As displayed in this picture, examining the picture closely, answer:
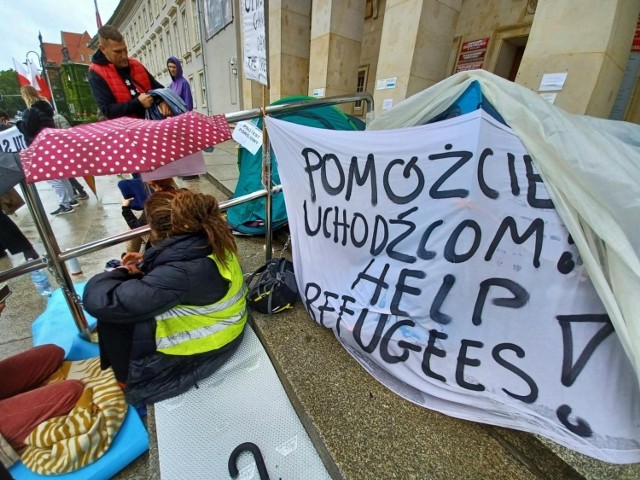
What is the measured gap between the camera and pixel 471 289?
3.92ft

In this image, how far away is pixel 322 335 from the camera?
70.1 inches

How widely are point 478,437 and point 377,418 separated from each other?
0.43 m

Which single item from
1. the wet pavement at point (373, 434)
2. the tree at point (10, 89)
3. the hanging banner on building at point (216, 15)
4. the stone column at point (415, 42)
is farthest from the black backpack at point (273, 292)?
the tree at point (10, 89)

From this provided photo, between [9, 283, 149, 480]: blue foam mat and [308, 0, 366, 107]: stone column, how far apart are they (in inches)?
246

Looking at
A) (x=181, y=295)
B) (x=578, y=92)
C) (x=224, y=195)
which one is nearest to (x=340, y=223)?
(x=181, y=295)

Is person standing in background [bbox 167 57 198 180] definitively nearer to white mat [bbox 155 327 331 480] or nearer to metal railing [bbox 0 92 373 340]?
metal railing [bbox 0 92 373 340]

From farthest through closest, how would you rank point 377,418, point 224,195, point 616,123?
point 224,195, point 616,123, point 377,418

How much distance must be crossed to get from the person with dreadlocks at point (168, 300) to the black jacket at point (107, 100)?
3.87ft

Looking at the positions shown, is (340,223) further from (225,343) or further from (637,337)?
(637,337)

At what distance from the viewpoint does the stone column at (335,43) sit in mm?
6273

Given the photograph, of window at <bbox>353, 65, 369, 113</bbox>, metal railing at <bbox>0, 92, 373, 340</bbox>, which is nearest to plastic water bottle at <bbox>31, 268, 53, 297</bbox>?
metal railing at <bbox>0, 92, 373, 340</bbox>

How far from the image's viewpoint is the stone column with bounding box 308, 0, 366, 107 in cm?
627

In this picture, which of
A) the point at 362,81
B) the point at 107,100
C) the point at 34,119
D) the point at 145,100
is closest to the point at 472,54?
the point at 362,81

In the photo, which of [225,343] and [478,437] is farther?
[225,343]
